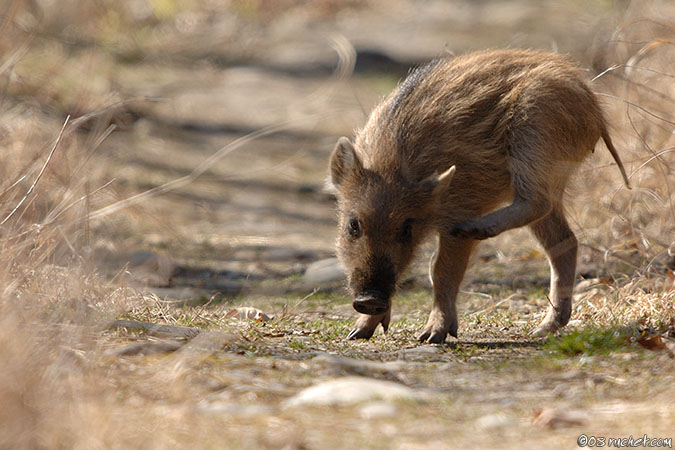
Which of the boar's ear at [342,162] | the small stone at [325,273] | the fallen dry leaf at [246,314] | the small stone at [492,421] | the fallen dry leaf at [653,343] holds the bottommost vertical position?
the small stone at [325,273]

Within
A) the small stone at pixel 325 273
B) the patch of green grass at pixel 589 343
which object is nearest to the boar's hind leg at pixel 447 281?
the patch of green grass at pixel 589 343

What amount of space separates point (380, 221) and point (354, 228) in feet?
0.59

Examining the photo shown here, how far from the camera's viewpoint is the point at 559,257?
211 inches

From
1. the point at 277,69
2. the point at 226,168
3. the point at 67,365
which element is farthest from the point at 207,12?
the point at 67,365

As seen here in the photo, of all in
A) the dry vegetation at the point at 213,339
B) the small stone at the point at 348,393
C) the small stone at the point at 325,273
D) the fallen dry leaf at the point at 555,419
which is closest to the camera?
the dry vegetation at the point at 213,339

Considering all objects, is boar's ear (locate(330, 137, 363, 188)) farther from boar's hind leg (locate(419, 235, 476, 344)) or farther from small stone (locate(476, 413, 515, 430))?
small stone (locate(476, 413, 515, 430))

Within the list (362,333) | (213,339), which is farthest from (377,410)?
(362,333)

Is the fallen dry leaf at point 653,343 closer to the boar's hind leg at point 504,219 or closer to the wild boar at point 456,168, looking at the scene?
the wild boar at point 456,168

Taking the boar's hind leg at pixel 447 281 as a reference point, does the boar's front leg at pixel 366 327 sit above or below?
below

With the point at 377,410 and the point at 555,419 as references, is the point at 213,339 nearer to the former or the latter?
the point at 377,410

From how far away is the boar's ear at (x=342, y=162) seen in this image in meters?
5.04

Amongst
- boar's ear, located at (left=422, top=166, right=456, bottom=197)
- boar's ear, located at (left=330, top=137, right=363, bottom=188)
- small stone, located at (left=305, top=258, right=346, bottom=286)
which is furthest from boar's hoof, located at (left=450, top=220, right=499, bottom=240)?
small stone, located at (left=305, top=258, right=346, bottom=286)

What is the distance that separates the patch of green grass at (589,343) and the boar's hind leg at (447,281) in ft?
2.24

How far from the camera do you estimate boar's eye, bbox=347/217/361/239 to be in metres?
4.93
